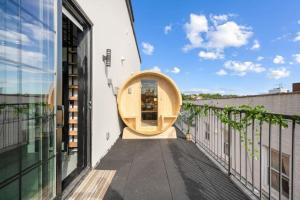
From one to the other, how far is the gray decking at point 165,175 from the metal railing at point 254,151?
0.19 metres

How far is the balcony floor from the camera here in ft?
8.20

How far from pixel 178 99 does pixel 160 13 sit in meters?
10.5

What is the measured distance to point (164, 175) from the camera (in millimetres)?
3109


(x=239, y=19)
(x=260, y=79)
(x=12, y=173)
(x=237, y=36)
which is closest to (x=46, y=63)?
(x=12, y=173)

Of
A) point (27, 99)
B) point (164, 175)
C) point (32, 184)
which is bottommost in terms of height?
point (164, 175)

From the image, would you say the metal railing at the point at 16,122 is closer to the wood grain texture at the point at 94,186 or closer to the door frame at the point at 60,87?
the door frame at the point at 60,87

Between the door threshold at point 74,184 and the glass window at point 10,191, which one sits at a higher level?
the glass window at point 10,191

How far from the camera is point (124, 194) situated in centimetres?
249

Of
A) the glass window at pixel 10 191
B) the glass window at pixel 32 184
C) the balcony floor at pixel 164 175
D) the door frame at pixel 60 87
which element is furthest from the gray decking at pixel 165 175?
the glass window at pixel 10 191

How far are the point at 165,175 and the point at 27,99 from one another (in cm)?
216

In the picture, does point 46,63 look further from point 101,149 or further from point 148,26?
point 148,26

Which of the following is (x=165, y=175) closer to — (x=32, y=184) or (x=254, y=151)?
(x=254, y=151)

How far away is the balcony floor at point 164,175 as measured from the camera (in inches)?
98.4

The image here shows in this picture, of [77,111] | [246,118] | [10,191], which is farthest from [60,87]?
[246,118]
